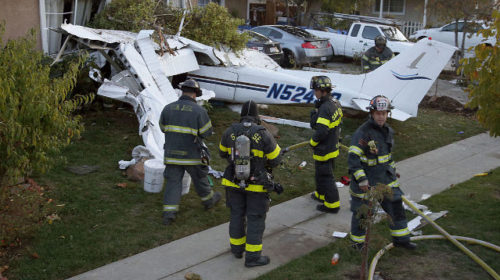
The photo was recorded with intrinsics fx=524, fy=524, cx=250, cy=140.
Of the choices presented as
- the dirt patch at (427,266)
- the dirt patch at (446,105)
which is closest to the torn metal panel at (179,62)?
the dirt patch at (427,266)

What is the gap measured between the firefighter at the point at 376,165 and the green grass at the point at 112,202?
2.03 metres

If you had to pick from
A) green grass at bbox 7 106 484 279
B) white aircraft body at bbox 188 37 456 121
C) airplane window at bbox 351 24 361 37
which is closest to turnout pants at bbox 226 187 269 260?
green grass at bbox 7 106 484 279

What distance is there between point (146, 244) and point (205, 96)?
461cm

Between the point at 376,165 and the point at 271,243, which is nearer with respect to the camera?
the point at 376,165

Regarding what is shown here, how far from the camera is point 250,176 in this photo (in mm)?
5648

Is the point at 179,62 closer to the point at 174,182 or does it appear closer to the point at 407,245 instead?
the point at 174,182

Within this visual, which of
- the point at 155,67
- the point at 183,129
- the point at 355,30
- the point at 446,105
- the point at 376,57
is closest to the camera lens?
the point at 183,129

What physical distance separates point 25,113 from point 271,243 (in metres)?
3.17

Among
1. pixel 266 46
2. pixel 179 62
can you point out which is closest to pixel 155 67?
pixel 179 62

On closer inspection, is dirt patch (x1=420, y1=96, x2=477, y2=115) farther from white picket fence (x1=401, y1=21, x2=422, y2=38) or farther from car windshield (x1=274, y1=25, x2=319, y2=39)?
white picket fence (x1=401, y1=21, x2=422, y2=38)

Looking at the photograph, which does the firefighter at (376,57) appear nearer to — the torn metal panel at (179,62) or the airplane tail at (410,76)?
Result: the airplane tail at (410,76)

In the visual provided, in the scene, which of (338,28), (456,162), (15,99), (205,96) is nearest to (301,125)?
(205,96)

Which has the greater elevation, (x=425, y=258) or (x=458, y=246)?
(x=458, y=246)

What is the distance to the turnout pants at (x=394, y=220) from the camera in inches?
236
